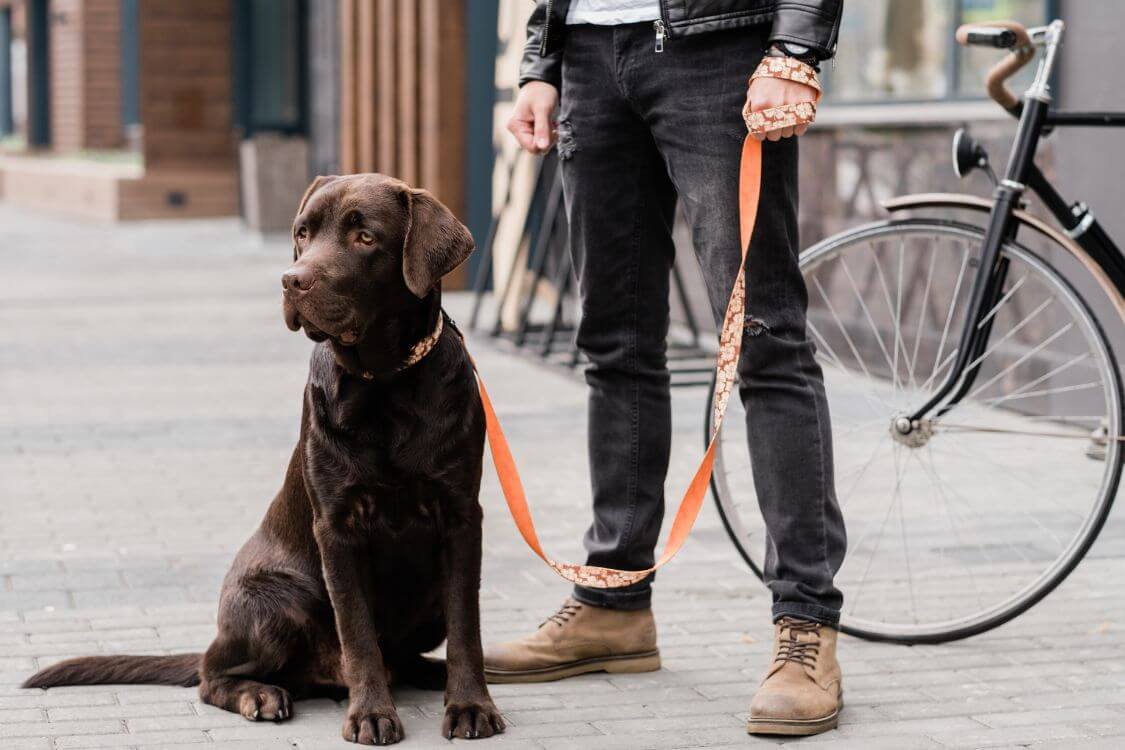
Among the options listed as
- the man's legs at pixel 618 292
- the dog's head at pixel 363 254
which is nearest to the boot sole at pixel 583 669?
the man's legs at pixel 618 292

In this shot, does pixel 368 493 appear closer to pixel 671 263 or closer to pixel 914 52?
pixel 671 263

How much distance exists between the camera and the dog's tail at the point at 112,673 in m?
3.80

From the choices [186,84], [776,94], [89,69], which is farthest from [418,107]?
[89,69]

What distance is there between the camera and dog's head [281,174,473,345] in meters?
3.25

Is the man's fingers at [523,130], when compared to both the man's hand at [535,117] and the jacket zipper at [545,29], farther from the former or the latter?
the jacket zipper at [545,29]

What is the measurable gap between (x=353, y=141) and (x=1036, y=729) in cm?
1149

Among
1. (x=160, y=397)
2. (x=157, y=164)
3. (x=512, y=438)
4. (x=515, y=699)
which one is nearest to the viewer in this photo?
(x=515, y=699)

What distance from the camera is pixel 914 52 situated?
8.69 meters

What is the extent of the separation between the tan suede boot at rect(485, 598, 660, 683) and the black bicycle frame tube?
80cm

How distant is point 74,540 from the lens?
5430 mm

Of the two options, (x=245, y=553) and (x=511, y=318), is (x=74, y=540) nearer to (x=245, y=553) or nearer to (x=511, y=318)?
(x=245, y=553)

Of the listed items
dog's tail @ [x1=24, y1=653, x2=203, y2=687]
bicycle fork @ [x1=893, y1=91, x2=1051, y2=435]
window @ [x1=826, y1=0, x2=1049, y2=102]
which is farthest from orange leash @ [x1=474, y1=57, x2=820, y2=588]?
window @ [x1=826, y1=0, x2=1049, y2=102]

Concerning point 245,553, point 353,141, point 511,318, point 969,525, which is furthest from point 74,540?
point 353,141

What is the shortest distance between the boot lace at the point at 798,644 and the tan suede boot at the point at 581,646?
0.43 m
